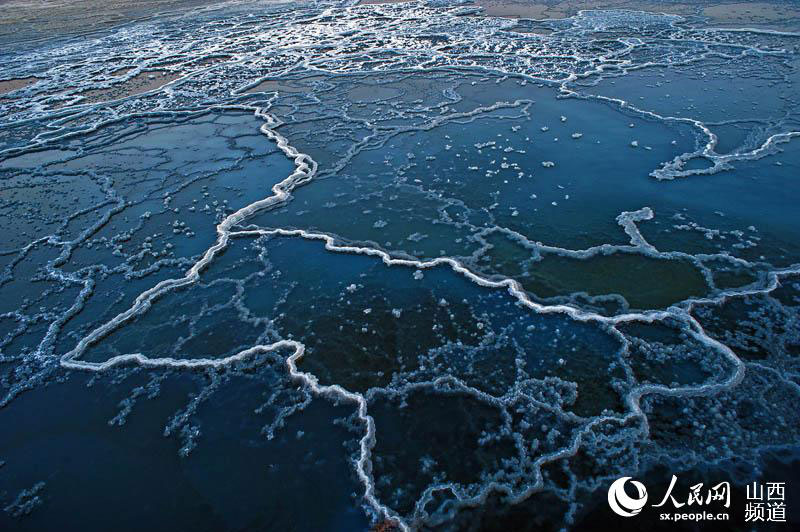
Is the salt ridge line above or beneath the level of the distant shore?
beneath

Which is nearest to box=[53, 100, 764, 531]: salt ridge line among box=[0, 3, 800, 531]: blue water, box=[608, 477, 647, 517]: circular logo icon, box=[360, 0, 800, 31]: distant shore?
box=[0, 3, 800, 531]: blue water

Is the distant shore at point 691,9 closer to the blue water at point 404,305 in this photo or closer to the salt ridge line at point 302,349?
the blue water at point 404,305

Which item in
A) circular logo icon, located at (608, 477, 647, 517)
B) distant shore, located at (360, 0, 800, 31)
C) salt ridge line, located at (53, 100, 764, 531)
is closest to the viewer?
circular logo icon, located at (608, 477, 647, 517)

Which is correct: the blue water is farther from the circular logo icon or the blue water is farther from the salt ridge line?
the circular logo icon

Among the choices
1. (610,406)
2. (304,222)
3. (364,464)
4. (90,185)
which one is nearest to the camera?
(364,464)

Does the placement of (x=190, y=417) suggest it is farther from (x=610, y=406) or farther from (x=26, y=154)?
(x=26, y=154)

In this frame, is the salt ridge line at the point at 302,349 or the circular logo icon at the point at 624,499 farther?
the salt ridge line at the point at 302,349

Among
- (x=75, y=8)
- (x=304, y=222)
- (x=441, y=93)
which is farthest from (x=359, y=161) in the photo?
(x=75, y=8)

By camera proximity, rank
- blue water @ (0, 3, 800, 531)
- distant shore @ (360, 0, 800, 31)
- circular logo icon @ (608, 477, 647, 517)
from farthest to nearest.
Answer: distant shore @ (360, 0, 800, 31) < blue water @ (0, 3, 800, 531) < circular logo icon @ (608, 477, 647, 517)

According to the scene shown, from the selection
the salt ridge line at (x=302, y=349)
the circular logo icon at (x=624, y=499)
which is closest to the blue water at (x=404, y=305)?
the salt ridge line at (x=302, y=349)
